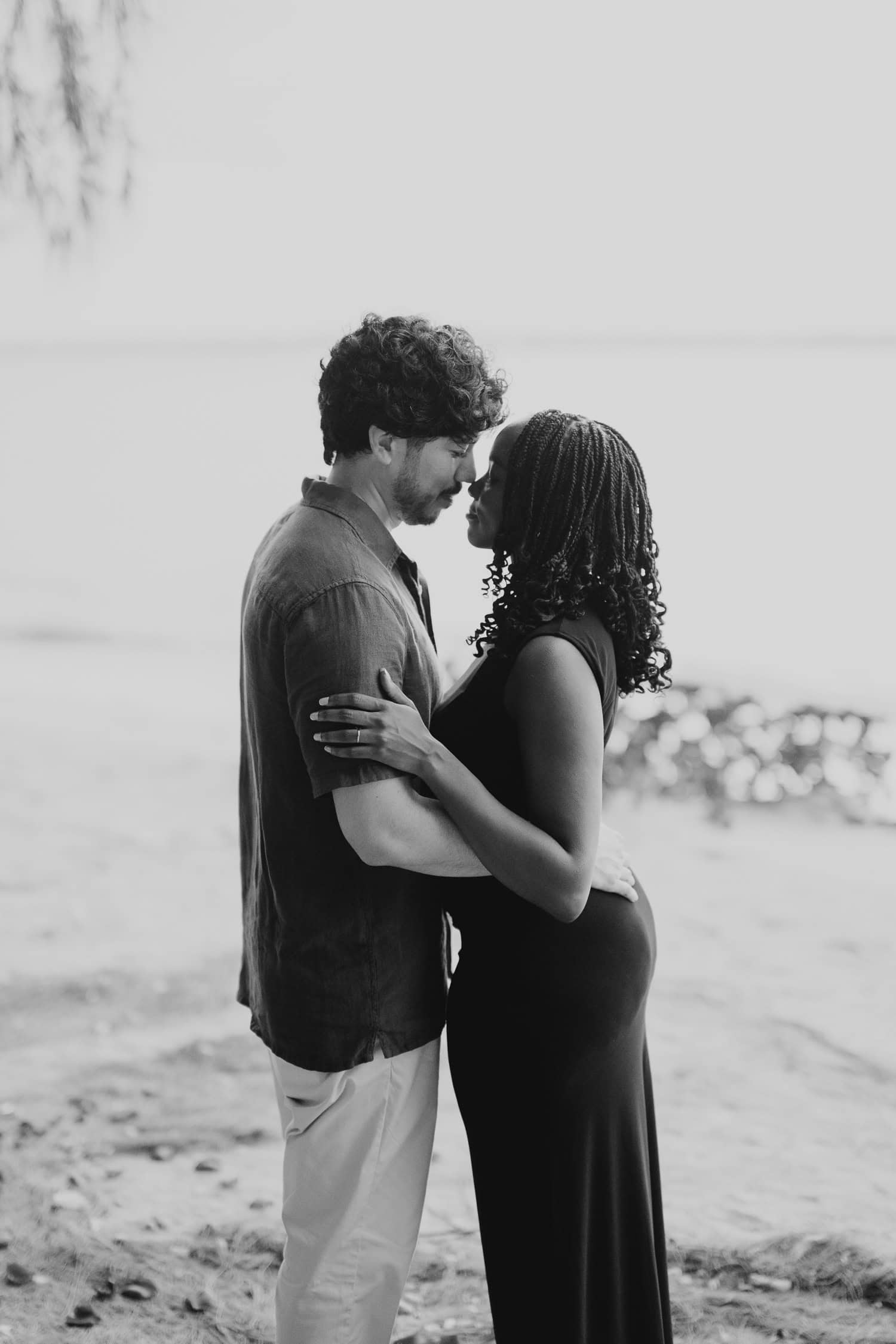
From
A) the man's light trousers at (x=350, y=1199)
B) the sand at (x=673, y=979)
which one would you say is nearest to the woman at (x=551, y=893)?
the man's light trousers at (x=350, y=1199)

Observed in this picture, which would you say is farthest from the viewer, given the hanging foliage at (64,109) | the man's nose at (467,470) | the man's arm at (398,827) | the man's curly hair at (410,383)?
the hanging foliage at (64,109)

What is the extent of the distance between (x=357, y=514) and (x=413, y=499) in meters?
0.11

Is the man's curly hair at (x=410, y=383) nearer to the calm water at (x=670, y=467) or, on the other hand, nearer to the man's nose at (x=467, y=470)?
the man's nose at (x=467, y=470)

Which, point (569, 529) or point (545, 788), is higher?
point (569, 529)

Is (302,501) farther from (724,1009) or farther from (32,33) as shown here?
(724,1009)

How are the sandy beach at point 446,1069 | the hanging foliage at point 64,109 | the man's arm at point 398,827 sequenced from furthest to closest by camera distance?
the hanging foliage at point 64,109 → the sandy beach at point 446,1069 → the man's arm at point 398,827

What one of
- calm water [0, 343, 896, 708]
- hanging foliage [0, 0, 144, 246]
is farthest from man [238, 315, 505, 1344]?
calm water [0, 343, 896, 708]

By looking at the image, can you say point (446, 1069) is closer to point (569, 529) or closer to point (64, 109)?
point (569, 529)

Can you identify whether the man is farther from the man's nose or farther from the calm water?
the calm water

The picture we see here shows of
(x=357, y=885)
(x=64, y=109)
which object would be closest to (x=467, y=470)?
(x=357, y=885)

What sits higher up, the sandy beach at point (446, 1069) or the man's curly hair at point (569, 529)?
the man's curly hair at point (569, 529)

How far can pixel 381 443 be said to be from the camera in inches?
66.7

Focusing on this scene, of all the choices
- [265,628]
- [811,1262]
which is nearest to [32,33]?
[265,628]

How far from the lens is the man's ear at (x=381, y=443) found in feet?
5.53
